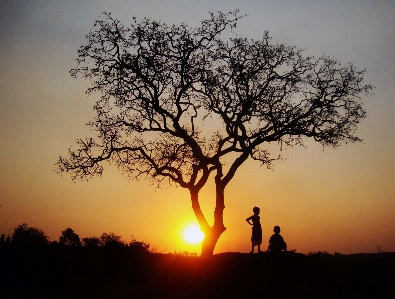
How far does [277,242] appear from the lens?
65.8 feet

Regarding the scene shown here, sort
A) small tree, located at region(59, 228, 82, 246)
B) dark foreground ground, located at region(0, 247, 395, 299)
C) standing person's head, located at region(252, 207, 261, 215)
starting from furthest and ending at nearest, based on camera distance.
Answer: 1. small tree, located at region(59, 228, 82, 246)
2. standing person's head, located at region(252, 207, 261, 215)
3. dark foreground ground, located at region(0, 247, 395, 299)

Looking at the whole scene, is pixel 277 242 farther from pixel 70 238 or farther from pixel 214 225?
pixel 70 238

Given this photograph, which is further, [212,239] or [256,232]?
[212,239]

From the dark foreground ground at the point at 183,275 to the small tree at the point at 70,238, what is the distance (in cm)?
283

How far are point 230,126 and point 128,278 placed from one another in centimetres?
1088

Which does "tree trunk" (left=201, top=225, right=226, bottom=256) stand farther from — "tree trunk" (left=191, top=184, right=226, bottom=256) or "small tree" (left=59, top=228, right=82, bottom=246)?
"small tree" (left=59, top=228, right=82, bottom=246)

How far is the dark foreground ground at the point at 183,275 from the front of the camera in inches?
691

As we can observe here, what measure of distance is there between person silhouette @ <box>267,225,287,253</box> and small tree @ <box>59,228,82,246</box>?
10854mm

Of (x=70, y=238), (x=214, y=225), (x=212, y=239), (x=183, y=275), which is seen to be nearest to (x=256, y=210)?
(x=183, y=275)

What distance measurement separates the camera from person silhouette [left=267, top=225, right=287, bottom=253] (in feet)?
65.6

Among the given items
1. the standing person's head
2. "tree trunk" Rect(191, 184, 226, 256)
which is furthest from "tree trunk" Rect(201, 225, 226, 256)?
the standing person's head

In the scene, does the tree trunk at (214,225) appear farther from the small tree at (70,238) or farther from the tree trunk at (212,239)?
the small tree at (70,238)

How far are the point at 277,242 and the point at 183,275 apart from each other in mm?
4277

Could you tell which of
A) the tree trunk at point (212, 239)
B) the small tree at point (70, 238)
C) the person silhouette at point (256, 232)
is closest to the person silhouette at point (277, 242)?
the person silhouette at point (256, 232)
